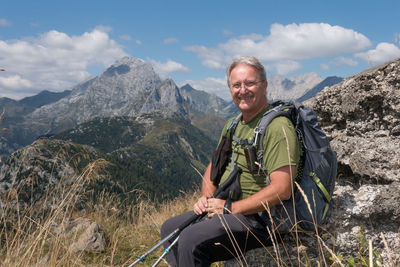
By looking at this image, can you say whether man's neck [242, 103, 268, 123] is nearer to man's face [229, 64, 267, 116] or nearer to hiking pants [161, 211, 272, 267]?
man's face [229, 64, 267, 116]

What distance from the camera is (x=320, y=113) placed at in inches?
213

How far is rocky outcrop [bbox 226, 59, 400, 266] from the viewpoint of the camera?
12.1 feet

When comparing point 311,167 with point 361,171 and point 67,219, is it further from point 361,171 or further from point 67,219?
point 67,219

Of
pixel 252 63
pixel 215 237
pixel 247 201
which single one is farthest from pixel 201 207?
pixel 252 63

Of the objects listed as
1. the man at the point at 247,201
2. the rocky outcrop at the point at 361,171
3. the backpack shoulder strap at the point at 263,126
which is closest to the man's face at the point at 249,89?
the man at the point at 247,201

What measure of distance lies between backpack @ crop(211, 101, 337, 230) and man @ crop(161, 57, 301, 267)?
5.0 inches

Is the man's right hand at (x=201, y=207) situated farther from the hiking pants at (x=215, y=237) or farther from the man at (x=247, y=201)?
the hiking pants at (x=215, y=237)

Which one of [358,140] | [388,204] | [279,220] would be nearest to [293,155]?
[279,220]

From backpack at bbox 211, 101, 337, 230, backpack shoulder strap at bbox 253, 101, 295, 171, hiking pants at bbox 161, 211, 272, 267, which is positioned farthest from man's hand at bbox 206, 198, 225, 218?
backpack shoulder strap at bbox 253, 101, 295, 171

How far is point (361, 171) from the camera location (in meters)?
4.34

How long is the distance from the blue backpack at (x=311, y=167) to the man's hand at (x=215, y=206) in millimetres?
747

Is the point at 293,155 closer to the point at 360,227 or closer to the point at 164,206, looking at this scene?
the point at 360,227

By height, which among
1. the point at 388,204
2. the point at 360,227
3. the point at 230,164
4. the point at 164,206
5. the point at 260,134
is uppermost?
the point at 260,134

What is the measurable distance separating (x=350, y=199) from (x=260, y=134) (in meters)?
1.65
